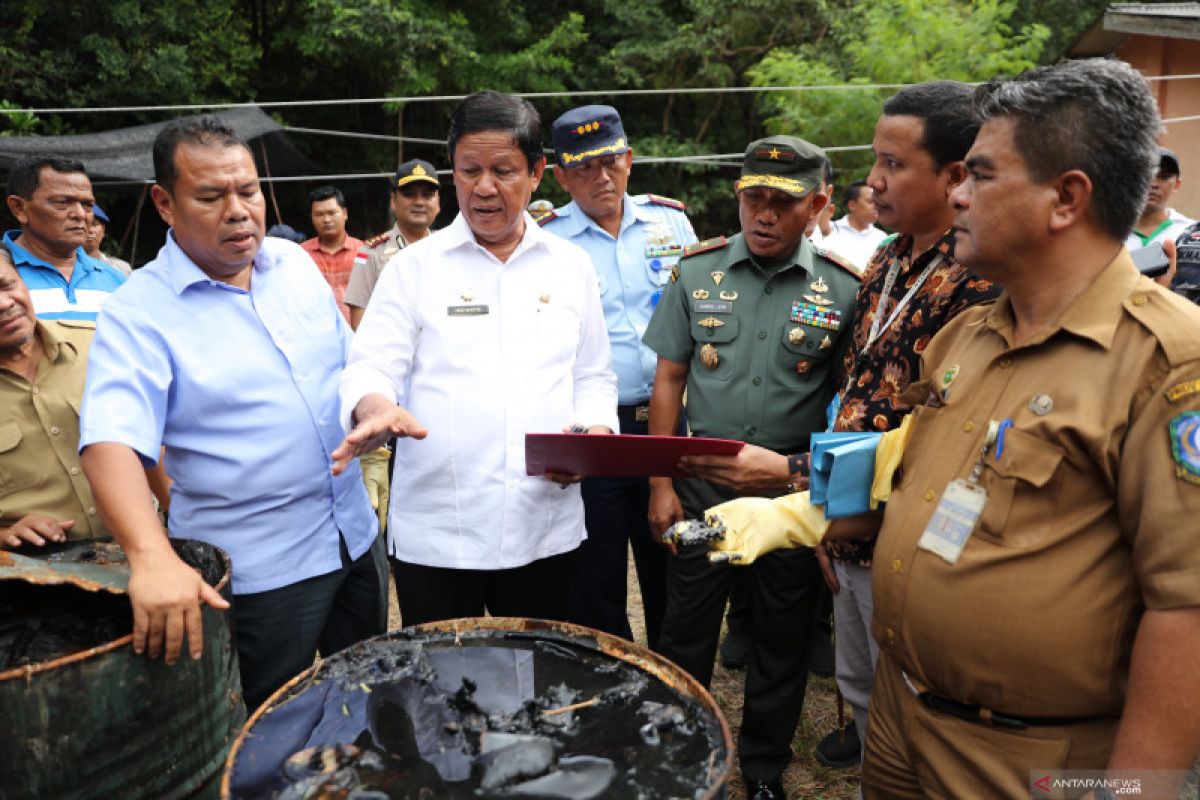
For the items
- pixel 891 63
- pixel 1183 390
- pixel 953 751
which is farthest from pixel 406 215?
pixel 891 63

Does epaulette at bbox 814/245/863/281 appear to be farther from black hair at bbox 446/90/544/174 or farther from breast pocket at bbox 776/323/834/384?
black hair at bbox 446/90/544/174

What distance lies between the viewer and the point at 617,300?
149 inches

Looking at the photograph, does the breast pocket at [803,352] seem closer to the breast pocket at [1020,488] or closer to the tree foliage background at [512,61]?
the breast pocket at [1020,488]

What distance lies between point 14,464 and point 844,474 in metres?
2.41

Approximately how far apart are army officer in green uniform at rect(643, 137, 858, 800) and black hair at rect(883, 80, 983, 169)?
602mm

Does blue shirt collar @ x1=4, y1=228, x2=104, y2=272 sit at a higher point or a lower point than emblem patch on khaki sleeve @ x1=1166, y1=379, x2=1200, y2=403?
lower

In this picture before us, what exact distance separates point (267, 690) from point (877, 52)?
14764mm

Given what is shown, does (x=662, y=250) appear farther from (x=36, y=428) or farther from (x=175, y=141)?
(x=36, y=428)

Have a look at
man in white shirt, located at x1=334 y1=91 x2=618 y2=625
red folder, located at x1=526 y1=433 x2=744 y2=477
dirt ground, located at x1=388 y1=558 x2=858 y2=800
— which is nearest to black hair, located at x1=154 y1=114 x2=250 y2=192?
man in white shirt, located at x1=334 y1=91 x2=618 y2=625

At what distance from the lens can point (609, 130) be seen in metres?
3.79

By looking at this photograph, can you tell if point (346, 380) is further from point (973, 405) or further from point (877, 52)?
point (877, 52)

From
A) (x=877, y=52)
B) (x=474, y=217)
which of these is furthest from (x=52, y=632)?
(x=877, y=52)

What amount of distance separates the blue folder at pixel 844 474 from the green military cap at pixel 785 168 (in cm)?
119

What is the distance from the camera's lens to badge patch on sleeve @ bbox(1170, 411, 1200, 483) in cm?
131
